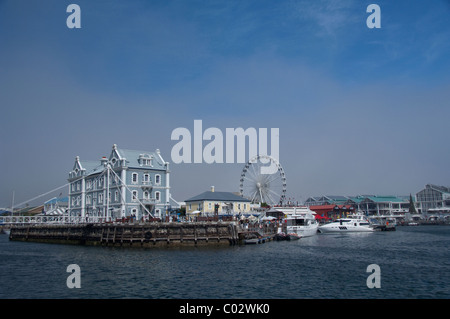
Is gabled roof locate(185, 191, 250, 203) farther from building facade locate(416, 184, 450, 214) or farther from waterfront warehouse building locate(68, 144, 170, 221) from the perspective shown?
building facade locate(416, 184, 450, 214)

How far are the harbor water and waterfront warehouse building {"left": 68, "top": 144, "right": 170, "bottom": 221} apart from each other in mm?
22566

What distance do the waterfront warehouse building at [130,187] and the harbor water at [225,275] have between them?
22.6 m

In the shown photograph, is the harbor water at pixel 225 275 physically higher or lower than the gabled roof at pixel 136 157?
lower

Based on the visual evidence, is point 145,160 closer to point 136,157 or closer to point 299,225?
point 136,157

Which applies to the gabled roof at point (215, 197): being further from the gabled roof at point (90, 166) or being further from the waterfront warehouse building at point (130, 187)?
the gabled roof at point (90, 166)

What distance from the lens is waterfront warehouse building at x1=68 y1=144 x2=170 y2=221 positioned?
207 ft

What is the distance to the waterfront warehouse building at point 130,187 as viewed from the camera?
63031 mm

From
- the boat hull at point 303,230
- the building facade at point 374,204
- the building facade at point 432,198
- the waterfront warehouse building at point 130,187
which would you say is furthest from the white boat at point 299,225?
the building facade at point 432,198

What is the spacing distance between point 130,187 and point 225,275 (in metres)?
39.3

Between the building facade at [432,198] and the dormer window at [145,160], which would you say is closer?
the dormer window at [145,160]

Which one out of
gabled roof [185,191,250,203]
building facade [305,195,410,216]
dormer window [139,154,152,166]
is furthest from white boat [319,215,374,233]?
building facade [305,195,410,216]
